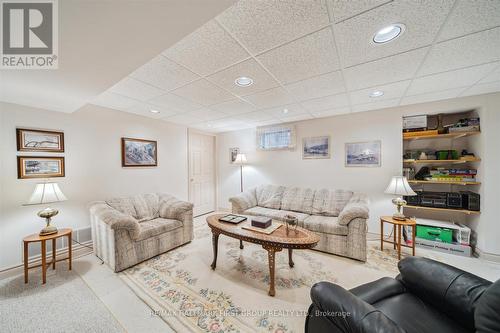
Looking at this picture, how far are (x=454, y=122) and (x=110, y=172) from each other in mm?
5836

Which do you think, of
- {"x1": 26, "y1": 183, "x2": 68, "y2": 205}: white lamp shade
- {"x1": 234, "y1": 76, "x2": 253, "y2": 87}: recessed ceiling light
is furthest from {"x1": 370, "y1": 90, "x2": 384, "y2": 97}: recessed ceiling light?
{"x1": 26, "y1": 183, "x2": 68, "y2": 205}: white lamp shade

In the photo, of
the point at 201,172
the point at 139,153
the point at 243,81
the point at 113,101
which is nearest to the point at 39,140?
the point at 113,101

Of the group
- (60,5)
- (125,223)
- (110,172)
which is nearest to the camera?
(60,5)

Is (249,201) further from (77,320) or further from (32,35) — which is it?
(32,35)

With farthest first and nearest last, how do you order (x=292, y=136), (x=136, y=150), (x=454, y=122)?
1. (x=292, y=136)
2. (x=136, y=150)
3. (x=454, y=122)

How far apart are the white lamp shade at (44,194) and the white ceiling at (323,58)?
138cm

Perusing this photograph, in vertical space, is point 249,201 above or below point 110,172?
below

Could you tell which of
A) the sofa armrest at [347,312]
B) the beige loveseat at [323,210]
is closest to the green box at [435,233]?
the beige loveseat at [323,210]

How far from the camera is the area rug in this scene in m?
1.47

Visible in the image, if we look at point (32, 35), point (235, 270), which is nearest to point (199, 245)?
point (235, 270)

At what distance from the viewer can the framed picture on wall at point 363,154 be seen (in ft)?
10.5

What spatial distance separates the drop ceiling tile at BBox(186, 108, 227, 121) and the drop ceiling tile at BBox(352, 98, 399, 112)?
2420 mm

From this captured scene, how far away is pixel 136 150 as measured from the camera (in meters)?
3.41

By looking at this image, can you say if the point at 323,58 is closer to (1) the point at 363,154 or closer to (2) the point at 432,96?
(2) the point at 432,96
